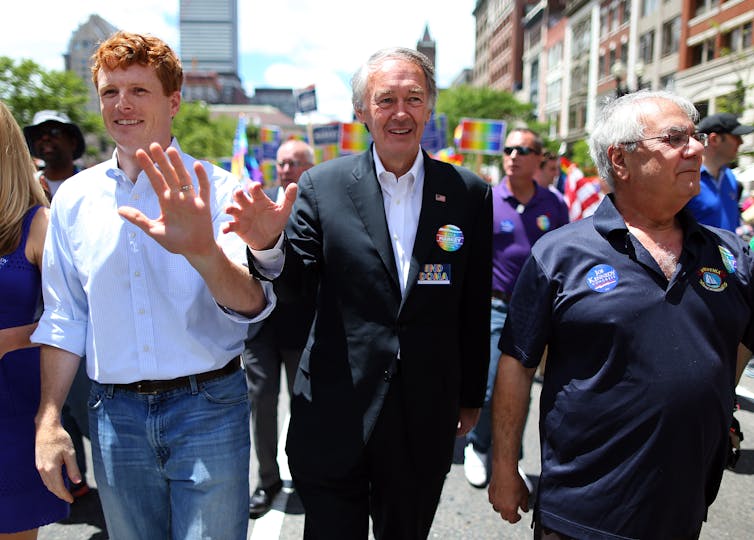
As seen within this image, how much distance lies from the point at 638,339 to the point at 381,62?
1.27m

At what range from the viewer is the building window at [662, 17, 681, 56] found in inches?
1315

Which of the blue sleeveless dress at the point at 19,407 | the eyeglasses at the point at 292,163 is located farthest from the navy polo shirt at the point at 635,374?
the eyeglasses at the point at 292,163

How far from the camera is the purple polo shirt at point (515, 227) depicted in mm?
4254

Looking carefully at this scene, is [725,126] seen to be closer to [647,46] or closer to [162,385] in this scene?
[162,385]

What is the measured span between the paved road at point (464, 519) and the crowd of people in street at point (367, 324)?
1.24m

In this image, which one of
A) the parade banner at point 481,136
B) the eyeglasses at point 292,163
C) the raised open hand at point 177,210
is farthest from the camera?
the parade banner at point 481,136

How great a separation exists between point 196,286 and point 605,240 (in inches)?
50.0

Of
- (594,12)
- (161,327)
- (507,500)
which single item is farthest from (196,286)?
(594,12)

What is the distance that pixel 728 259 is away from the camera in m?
1.90

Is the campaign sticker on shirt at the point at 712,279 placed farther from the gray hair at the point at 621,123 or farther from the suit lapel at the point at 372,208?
the suit lapel at the point at 372,208

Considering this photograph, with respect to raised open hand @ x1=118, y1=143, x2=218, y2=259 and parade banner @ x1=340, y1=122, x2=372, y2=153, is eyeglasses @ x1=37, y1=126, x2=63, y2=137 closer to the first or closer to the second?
raised open hand @ x1=118, y1=143, x2=218, y2=259

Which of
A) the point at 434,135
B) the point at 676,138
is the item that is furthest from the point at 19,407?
the point at 434,135

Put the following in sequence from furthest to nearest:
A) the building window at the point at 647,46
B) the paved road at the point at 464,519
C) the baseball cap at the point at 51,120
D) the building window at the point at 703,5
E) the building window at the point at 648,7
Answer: the building window at the point at 647,46 < the building window at the point at 648,7 < the building window at the point at 703,5 < the baseball cap at the point at 51,120 < the paved road at the point at 464,519

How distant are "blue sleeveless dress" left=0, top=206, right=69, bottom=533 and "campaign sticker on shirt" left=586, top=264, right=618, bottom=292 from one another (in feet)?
6.12
